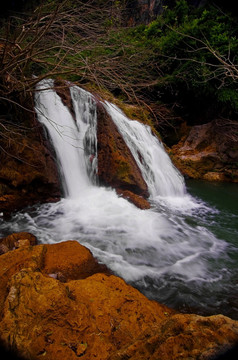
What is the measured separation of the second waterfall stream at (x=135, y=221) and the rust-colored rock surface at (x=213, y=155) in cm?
309

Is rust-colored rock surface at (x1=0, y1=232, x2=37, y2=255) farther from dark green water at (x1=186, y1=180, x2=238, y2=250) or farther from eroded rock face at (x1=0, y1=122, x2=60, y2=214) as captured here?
dark green water at (x1=186, y1=180, x2=238, y2=250)

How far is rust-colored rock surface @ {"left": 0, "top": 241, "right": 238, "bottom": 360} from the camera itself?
37.9 inches


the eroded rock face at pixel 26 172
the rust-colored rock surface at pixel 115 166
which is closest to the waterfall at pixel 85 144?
the rust-colored rock surface at pixel 115 166

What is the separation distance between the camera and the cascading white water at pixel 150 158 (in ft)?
21.0

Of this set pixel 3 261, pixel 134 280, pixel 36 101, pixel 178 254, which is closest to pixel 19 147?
pixel 36 101

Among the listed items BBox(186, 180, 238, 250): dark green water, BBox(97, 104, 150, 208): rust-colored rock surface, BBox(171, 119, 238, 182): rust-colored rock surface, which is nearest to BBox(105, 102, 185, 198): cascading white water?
BBox(97, 104, 150, 208): rust-colored rock surface

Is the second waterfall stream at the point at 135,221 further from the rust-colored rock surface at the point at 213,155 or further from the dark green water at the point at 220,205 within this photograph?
the rust-colored rock surface at the point at 213,155

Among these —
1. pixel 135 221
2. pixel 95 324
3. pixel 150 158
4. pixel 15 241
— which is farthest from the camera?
pixel 150 158

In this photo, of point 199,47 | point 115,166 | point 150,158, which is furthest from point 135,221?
point 199,47

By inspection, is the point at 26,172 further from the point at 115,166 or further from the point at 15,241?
the point at 115,166

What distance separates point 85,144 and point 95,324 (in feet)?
16.2

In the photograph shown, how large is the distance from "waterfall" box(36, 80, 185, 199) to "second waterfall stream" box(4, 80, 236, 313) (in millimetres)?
30

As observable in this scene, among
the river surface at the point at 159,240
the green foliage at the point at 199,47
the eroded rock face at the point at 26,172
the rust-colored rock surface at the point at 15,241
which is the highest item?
the green foliage at the point at 199,47

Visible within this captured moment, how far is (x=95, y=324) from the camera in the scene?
1.44 m
